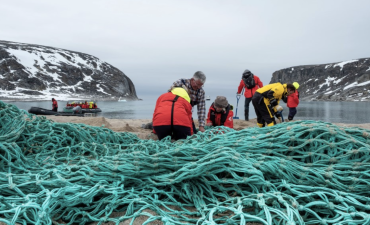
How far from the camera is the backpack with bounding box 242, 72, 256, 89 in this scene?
29.2 ft

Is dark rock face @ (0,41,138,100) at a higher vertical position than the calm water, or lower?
higher

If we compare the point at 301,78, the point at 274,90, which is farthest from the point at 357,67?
the point at 274,90

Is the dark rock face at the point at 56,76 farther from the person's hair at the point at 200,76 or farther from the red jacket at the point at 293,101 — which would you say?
the person's hair at the point at 200,76

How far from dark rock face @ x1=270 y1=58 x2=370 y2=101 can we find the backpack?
73.3 metres

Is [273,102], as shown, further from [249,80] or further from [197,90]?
[249,80]

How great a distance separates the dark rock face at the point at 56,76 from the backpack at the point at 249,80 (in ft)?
274

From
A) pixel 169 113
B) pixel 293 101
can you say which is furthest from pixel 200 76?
pixel 293 101

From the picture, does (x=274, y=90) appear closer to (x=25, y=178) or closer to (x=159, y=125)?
(x=159, y=125)

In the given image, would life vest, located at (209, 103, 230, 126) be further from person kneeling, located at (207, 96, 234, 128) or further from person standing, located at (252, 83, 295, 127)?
person standing, located at (252, 83, 295, 127)

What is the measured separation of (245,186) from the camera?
77.4 inches

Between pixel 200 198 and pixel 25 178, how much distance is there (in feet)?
4.46

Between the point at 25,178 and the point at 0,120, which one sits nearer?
the point at 25,178

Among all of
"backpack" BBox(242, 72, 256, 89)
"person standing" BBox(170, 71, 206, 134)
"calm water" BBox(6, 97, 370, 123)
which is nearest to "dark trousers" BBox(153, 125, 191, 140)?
"person standing" BBox(170, 71, 206, 134)

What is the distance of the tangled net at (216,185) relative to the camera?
1623 millimetres
